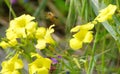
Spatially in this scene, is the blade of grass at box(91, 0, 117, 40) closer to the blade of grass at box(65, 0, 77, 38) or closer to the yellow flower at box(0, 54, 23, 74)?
the blade of grass at box(65, 0, 77, 38)

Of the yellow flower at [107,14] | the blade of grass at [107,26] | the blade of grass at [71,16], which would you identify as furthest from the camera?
the blade of grass at [71,16]

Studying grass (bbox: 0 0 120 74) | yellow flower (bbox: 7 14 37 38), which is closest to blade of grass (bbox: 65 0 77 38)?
grass (bbox: 0 0 120 74)

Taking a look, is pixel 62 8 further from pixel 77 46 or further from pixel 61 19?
pixel 77 46

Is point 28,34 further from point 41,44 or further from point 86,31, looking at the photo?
point 86,31

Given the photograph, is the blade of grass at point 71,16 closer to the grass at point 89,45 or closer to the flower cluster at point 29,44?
the grass at point 89,45

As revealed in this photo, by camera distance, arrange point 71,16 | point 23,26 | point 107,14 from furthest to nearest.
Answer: point 71,16, point 23,26, point 107,14

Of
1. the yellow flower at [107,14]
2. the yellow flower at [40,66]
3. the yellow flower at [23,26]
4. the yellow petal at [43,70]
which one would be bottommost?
the yellow petal at [43,70]

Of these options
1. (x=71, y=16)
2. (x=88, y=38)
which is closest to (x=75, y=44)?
(x=88, y=38)

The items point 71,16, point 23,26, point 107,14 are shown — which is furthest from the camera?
point 71,16

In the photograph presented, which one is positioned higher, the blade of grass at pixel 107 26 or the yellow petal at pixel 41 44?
the blade of grass at pixel 107 26

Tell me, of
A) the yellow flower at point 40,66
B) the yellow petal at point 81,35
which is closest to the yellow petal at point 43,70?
the yellow flower at point 40,66

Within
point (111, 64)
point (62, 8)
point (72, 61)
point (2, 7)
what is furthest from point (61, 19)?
point (72, 61)
